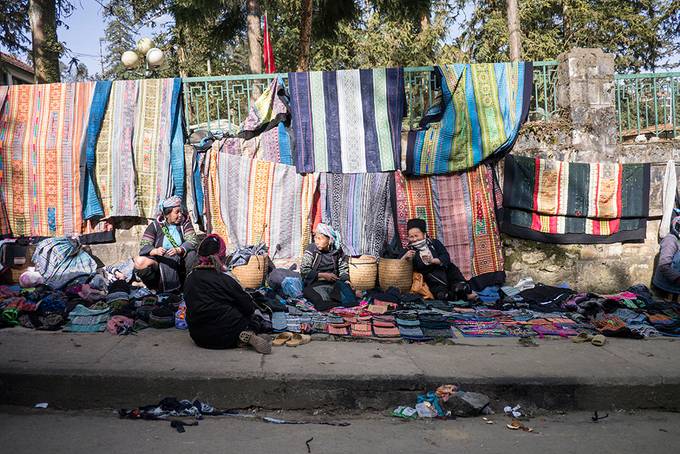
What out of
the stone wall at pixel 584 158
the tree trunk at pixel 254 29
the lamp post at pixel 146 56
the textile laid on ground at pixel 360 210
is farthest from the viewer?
the lamp post at pixel 146 56

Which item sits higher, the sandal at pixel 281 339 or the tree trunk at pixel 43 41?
the tree trunk at pixel 43 41

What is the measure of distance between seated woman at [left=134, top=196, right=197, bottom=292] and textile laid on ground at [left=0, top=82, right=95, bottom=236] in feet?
4.18

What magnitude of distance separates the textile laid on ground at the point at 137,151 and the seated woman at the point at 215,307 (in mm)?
2864

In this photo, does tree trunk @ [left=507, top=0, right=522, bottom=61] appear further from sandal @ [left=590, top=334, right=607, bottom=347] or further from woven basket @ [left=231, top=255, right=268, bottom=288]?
sandal @ [left=590, top=334, right=607, bottom=347]

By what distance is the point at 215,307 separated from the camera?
4.90m

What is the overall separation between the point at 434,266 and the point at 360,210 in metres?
1.13

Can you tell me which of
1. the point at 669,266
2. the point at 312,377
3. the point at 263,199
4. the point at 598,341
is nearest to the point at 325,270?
the point at 263,199

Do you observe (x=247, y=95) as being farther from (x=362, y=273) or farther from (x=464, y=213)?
(x=464, y=213)

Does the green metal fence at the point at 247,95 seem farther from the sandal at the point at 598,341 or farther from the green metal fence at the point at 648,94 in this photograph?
the sandal at the point at 598,341

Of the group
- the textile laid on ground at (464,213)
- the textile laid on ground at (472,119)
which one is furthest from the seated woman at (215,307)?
the textile laid on ground at (472,119)

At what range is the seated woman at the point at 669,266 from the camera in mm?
7176

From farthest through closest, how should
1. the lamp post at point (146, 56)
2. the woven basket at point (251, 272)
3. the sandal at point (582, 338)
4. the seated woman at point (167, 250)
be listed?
1. the lamp post at point (146, 56)
2. the woven basket at point (251, 272)
3. the seated woman at point (167, 250)
4. the sandal at point (582, 338)

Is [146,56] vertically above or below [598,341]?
above

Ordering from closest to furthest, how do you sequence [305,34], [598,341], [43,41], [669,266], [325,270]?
[598,341] → [325,270] → [669,266] → [43,41] → [305,34]
